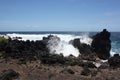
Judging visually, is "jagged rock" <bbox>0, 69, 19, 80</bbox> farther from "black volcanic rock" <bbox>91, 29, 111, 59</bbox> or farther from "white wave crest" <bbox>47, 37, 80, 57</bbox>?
"black volcanic rock" <bbox>91, 29, 111, 59</bbox>

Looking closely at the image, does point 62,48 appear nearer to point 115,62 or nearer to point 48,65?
point 115,62

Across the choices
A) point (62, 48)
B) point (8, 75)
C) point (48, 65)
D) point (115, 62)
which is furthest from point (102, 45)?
point (8, 75)

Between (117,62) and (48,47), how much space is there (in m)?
10.3

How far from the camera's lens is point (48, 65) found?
21891mm

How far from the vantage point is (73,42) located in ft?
121

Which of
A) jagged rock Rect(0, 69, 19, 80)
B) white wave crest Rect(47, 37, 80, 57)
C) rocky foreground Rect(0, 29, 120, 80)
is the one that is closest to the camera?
jagged rock Rect(0, 69, 19, 80)

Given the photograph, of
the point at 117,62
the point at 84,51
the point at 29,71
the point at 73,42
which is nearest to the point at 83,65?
the point at 117,62

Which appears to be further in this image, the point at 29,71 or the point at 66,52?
the point at 66,52

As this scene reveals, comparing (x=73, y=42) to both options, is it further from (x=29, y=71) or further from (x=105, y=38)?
(x=29, y=71)

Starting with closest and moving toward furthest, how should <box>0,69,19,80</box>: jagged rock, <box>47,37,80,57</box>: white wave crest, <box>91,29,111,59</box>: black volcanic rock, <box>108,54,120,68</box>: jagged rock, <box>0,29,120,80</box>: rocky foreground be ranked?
<box>0,69,19,80</box>: jagged rock → <box>0,29,120,80</box>: rocky foreground → <box>108,54,120,68</box>: jagged rock → <box>47,37,80,57</box>: white wave crest → <box>91,29,111,59</box>: black volcanic rock

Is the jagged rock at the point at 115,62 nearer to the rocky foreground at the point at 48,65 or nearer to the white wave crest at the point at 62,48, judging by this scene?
the rocky foreground at the point at 48,65

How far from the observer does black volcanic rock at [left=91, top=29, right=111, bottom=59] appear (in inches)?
1382

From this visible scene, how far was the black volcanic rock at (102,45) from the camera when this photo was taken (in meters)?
35.1

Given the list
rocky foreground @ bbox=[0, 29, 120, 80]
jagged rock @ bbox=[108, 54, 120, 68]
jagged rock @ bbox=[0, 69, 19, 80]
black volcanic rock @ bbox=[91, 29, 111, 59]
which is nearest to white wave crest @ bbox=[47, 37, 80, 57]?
rocky foreground @ bbox=[0, 29, 120, 80]
